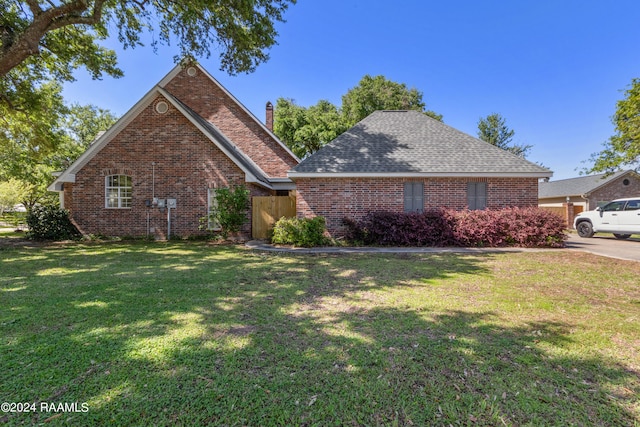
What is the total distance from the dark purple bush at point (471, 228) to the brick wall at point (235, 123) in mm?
8677

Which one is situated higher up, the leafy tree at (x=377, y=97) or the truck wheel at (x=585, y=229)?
the leafy tree at (x=377, y=97)

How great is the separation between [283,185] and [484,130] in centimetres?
4030

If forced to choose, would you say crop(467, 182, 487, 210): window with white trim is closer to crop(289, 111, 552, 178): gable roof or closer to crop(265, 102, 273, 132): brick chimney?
crop(289, 111, 552, 178): gable roof

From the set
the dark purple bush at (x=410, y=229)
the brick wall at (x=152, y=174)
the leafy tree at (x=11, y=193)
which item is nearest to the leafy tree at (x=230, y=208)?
the brick wall at (x=152, y=174)

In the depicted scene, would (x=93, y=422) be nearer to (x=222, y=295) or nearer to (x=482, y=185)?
(x=222, y=295)

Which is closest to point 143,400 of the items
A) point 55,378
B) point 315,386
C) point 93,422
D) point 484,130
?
point 93,422

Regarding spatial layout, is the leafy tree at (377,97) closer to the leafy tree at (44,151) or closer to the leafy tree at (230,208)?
the leafy tree at (230,208)

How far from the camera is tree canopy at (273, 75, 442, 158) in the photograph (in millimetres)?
26250

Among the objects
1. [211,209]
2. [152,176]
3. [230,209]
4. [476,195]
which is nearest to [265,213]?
[230,209]

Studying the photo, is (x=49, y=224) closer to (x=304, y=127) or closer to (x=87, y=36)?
(x=87, y=36)

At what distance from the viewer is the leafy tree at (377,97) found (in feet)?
98.0

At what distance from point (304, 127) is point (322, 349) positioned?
81.9 ft

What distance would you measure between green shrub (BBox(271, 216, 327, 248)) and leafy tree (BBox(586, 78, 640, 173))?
2385cm

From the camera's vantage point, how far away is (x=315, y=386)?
2.43 m
